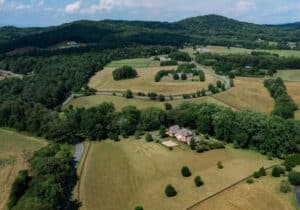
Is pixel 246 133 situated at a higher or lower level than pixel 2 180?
higher

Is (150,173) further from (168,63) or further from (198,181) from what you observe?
(168,63)

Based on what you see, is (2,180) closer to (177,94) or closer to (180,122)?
(180,122)

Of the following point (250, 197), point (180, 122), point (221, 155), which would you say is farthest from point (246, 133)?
point (250, 197)

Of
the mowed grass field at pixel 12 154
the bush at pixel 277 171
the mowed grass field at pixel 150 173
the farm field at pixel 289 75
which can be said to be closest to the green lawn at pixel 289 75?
the farm field at pixel 289 75

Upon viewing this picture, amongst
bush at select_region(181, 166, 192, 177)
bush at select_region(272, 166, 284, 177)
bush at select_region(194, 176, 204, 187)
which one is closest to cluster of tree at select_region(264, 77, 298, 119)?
bush at select_region(272, 166, 284, 177)

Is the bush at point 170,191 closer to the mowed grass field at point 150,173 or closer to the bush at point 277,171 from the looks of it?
the mowed grass field at point 150,173
